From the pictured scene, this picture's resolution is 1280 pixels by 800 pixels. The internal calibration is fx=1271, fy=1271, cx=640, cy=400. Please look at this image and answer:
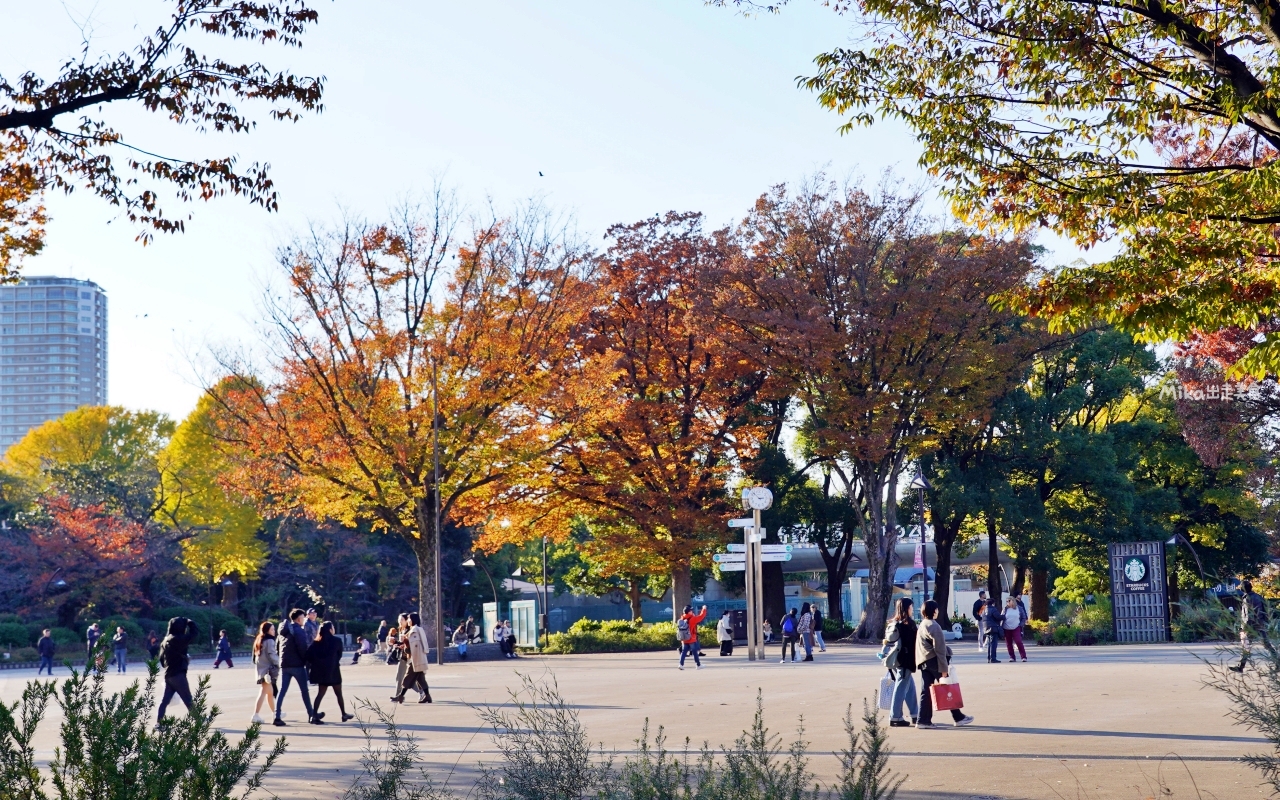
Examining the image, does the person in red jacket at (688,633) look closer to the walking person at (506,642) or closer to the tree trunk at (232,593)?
the walking person at (506,642)

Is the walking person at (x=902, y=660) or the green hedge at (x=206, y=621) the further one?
the green hedge at (x=206, y=621)

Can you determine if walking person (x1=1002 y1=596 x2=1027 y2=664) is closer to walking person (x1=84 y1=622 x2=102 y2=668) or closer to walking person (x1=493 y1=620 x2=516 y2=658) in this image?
walking person (x1=493 y1=620 x2=516 y2=658)

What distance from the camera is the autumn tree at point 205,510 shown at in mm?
62281

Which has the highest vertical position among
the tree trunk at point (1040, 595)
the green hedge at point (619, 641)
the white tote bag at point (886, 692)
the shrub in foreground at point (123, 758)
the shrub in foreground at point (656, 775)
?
the shrub in foreground at point (123, 758)

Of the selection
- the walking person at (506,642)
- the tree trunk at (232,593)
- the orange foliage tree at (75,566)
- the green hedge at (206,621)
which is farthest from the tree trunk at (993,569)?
the tree trunk at (232,593)

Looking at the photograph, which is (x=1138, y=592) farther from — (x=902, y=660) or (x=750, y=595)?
(x=902, y=660)

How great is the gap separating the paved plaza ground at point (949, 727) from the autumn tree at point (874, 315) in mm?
9835

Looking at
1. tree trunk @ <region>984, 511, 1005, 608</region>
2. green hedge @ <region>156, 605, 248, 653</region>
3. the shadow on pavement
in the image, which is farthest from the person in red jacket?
green hedge @ <region>156, 605, 248, 653</region>

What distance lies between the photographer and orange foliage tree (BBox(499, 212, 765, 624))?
134ft

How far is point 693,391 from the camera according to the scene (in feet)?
141

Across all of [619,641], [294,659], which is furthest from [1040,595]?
[294,659]

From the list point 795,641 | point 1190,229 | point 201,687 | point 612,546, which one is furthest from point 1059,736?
point 612,546

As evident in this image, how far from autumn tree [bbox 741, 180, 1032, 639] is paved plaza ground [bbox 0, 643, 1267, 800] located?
32.3 feet

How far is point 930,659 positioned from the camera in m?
15.1
